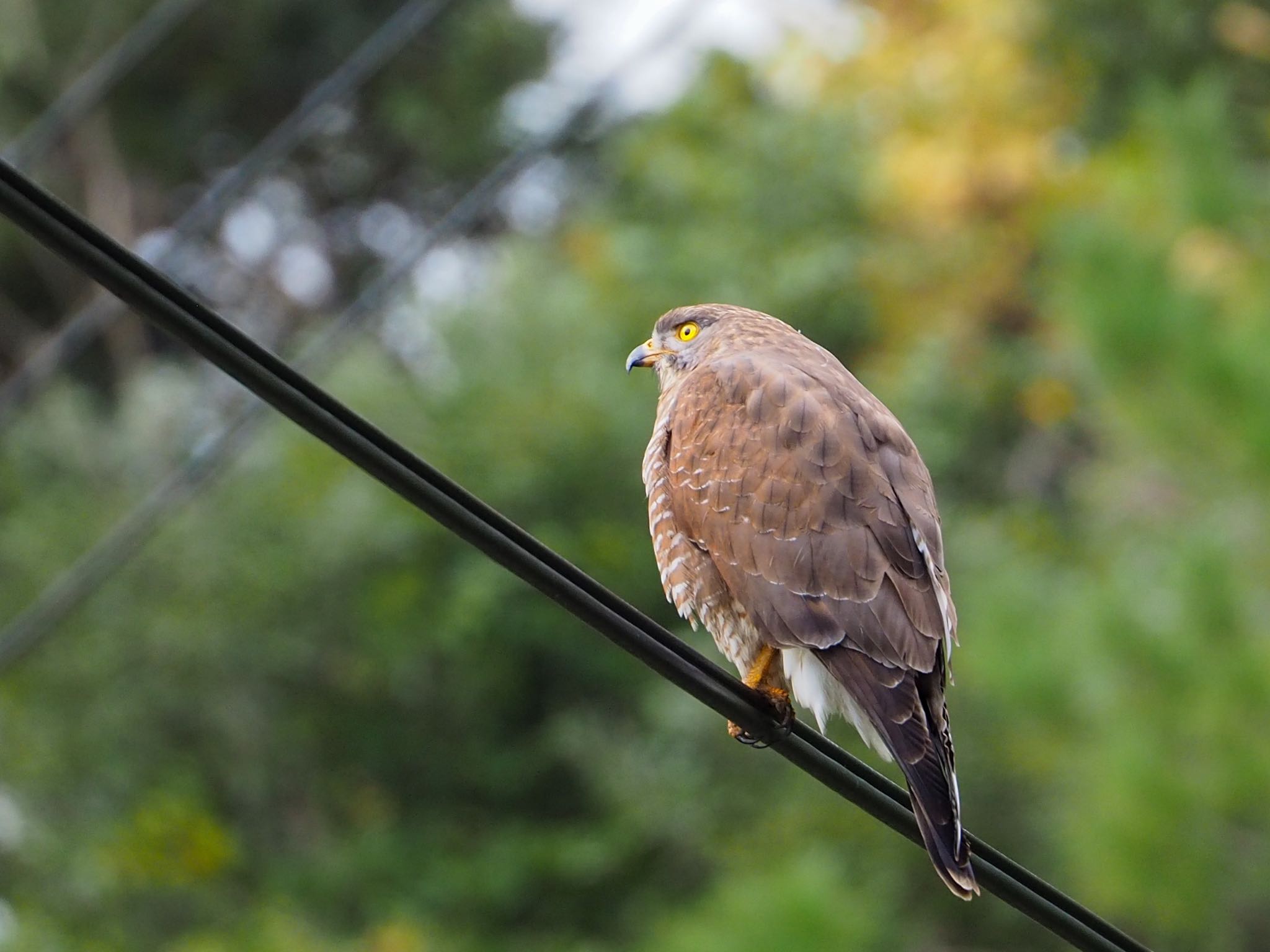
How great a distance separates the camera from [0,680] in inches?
440

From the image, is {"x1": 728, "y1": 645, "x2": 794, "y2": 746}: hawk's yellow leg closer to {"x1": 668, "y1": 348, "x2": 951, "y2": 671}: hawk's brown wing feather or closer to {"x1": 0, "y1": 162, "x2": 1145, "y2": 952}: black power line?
{"x1": 668, "y1": 348, "x2": 951, "y2": 671}: hawk's brown wing feather

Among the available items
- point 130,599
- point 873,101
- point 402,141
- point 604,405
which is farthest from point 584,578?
point 402,141

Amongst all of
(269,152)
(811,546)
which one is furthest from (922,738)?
(269,152)

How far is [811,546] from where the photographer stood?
11.0ft

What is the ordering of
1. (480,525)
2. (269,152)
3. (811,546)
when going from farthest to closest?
(269,152) < (811,546) < (480,525)

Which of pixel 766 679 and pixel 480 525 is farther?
pixel 766 679

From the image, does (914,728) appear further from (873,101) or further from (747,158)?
(873,101)

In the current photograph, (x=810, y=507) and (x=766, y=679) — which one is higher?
(x=810, y=507)

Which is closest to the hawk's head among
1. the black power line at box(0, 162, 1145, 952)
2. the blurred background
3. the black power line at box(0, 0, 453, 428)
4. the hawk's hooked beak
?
the hawk's hooked beak

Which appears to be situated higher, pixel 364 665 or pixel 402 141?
pixel 402 141

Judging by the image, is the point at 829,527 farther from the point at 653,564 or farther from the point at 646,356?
the point at 653,564

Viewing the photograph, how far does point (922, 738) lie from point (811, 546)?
49 centimetres

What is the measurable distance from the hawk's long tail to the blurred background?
3.89m

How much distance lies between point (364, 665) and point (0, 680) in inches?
90.3
